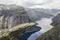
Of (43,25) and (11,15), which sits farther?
(11,15)

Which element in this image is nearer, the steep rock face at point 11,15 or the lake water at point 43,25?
the lake water at point 43,25

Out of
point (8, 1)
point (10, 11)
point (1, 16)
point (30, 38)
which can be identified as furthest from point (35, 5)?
point (30, 38)

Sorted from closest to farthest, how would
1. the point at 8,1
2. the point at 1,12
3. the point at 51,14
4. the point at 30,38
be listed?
the point at 30,38, the point at 51,14, the point at 1,12, the point at 8,1

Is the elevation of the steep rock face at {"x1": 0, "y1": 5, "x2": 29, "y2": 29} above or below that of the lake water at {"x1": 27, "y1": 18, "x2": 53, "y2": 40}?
above

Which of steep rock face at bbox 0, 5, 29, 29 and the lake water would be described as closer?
the lake water

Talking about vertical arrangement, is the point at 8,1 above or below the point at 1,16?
above

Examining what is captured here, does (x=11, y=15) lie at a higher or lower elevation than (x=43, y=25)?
higher

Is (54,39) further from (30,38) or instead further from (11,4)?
(11,4)

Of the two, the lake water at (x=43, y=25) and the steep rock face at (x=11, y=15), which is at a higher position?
the steep rock face at (x=11, y=15)
